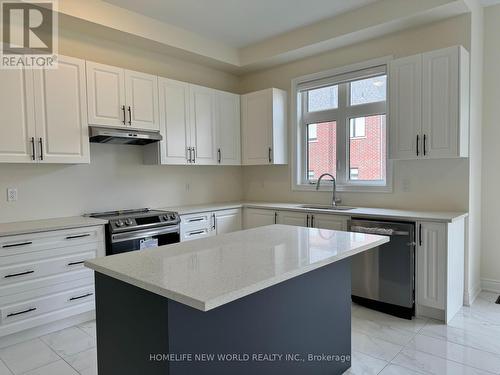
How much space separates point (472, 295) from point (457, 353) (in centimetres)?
119

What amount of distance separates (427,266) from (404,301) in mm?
373

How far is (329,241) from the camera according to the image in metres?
2.09

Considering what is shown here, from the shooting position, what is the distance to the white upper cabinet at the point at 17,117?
9.29 ft

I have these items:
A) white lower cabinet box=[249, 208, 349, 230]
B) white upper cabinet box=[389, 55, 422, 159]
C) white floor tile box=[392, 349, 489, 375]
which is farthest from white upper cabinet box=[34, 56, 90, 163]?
white floor tile box=[392, 349, 489, 375]

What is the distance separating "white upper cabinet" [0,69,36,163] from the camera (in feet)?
9.29

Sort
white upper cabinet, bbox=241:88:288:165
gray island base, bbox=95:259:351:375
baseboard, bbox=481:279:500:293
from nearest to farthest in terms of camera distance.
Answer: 1. gray island base, bbox=95:259:351:375
2. baseboard, bbox=481:279:500:293
3. white upper cabinet, bbox=241:88:288:165

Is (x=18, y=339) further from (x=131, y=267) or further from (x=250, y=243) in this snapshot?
(x=250, y=243)

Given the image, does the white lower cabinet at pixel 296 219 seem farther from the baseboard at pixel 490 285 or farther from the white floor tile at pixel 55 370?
the white floor tile at pixel 55 370

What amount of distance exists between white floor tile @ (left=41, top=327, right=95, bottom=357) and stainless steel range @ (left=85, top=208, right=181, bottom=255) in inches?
27.4

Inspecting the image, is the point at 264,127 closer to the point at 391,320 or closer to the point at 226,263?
the point at 391,320

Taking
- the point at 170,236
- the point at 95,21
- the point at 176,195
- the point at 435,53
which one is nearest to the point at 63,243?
the point at 170,236

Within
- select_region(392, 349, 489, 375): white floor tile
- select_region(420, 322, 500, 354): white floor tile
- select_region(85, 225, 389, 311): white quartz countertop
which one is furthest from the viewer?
select_region(420, 322, 500, 354): white floor tile

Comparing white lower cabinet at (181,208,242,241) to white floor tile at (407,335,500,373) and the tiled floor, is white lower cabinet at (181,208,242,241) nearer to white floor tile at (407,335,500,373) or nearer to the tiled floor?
the tiled floor

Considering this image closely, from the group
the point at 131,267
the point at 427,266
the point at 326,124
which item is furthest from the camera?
the point at 326,124
